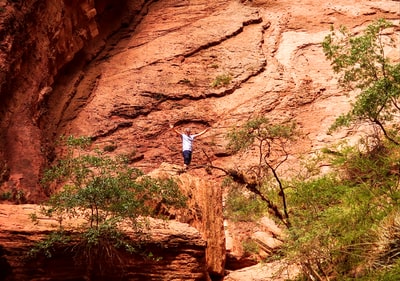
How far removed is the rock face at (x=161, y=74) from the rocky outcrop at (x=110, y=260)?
211 inches

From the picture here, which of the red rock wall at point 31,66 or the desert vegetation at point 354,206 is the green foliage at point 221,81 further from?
the desert vegetation at point 354,206

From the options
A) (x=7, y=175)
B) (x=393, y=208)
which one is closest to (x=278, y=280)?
(x=393, y=208)

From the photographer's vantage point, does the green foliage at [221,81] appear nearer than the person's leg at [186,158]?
No

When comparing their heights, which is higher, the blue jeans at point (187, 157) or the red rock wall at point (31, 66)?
the red rock wall at point (31, 66)

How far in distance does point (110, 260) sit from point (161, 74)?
12523 millimetres

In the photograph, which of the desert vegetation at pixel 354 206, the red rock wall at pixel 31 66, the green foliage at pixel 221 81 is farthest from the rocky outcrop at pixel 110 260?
the green foliage at pixel 221 81

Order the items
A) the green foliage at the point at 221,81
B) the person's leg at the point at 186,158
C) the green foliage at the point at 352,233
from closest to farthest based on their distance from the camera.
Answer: the green foliage at the point at 352,233, the person's leg at the point at 186,158, the green foliage at the point at 221,81

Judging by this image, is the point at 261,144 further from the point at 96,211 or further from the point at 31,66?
the point at 31,66

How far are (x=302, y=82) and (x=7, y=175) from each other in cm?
1092

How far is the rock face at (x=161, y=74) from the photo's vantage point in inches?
557

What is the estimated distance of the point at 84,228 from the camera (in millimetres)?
7191

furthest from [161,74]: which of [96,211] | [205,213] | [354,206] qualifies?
[96,211]

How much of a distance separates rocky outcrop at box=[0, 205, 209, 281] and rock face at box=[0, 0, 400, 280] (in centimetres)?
536

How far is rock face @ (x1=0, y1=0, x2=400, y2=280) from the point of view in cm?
1414
